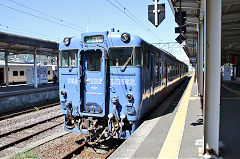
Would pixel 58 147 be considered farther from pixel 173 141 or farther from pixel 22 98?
pixel 22 98

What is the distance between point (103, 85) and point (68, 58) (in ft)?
5.23

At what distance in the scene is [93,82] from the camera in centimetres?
621

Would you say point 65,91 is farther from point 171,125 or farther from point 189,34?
point 189,34

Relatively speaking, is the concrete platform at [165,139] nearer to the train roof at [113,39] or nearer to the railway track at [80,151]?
the railway track at [80,151]

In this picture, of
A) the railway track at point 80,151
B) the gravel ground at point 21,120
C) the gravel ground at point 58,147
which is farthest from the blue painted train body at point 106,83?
the gravel ground at point 21,120

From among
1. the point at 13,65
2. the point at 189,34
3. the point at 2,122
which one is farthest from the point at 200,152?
the point at 13,65

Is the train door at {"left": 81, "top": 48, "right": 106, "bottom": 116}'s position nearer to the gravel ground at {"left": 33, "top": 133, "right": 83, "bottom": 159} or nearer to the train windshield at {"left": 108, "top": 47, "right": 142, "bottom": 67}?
the train windshield at {"left": 108, "top": 47, "right": 142, "bottom": 67}

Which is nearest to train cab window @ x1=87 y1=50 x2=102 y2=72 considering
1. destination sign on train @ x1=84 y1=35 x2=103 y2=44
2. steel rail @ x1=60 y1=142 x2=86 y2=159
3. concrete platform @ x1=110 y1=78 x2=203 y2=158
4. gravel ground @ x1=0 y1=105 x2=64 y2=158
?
destination sign on train @ x1=84 y1=35 x2=103 y2=44

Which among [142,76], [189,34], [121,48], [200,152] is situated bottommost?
[200,152]

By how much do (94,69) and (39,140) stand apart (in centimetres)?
350

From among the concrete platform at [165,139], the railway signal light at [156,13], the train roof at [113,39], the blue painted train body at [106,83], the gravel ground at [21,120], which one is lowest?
the gravel ground at [21,120]

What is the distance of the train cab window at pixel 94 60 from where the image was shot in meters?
6.21

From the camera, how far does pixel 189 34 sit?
17547mm

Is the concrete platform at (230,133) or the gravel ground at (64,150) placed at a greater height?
the concrete platform at (230,133)
